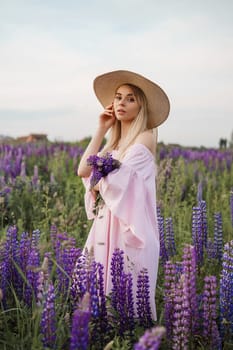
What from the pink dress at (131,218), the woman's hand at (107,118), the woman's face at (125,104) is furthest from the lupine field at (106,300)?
the woman's face at (125,104)

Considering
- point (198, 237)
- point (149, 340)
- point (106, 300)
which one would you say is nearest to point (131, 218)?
point (106, 300)

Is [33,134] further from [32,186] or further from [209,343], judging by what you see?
[209,343]

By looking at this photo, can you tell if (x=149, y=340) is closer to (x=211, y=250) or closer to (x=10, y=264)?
(x=10, y=264)

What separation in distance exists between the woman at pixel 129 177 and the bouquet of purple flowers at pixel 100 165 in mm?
54

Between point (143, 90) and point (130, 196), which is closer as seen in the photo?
point (130, 196)

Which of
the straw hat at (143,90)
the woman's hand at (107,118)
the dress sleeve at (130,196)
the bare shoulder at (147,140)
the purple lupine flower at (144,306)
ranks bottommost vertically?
the purple lupine flower at (144,306)

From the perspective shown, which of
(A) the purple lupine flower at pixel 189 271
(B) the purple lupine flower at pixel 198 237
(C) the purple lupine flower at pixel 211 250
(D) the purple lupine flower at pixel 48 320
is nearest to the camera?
(D) the purple lupine flower at pixel 48 320

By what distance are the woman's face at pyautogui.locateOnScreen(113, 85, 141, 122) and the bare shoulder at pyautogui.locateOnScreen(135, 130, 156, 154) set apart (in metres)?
0.19

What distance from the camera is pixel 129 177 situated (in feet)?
11.5

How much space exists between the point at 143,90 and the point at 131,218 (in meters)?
1.08

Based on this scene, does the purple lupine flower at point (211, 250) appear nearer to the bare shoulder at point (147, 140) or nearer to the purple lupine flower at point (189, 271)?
the bare shoulder at point (147, 140)

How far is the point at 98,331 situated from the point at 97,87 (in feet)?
6.90

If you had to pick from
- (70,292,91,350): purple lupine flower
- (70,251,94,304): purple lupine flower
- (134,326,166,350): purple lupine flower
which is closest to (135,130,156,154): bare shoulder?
(70,251,94,304): purple lupine flower

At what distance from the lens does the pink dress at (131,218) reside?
3.46 m
